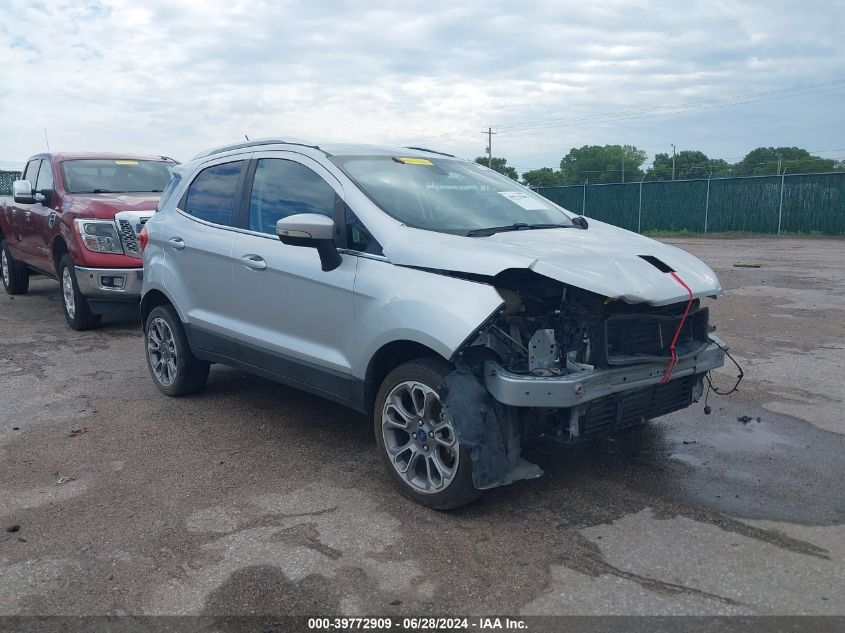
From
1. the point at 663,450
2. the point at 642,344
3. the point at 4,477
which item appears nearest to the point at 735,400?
the point at 663,450

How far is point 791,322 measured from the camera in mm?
9086

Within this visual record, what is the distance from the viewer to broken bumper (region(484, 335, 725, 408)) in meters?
3.73

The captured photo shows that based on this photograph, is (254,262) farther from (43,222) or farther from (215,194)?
(43,222)

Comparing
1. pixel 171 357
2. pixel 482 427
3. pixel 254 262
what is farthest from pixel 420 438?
pixel 171 357

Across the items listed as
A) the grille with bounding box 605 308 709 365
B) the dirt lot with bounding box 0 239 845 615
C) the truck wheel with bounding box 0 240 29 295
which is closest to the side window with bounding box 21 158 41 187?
the truck wheel with bounding box 0 240 29 295

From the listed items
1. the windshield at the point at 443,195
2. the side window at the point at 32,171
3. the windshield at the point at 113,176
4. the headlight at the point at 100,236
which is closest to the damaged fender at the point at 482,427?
the windshield at the point at 443,195

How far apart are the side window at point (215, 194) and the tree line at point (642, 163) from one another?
34.6 metres

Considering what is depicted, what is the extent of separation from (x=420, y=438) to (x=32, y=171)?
29.7 ft

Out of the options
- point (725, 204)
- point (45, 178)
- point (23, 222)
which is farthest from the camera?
point (725, 204)

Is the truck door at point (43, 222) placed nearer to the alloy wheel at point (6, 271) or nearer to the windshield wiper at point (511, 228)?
the alloy wheel at point (6, 271)

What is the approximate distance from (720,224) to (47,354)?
24.7 meters

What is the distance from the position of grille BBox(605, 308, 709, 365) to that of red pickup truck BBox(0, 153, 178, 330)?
6.21 metres

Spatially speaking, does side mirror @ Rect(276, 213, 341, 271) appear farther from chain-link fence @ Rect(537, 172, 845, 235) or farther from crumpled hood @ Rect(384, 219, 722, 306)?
chain-link fence @ Rect(537, 172, 845, 235)

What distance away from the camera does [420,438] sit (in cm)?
408
